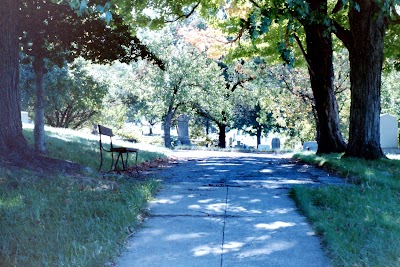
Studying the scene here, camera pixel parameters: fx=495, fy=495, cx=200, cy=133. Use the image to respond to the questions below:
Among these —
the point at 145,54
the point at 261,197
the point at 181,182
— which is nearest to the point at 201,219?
the point at 261,197

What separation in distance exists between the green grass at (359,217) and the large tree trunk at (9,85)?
5.73 meters

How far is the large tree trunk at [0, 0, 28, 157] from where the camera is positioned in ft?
33.0

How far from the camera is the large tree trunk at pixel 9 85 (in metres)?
10.1

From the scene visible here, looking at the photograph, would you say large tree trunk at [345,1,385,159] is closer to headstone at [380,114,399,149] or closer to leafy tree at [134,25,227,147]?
headstone at [380,114,399,149]

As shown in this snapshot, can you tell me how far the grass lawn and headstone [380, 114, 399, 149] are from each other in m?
21.5

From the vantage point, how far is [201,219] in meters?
6.73

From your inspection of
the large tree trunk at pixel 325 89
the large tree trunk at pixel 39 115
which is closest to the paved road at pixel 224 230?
the large tree trunk at pixel 39 115

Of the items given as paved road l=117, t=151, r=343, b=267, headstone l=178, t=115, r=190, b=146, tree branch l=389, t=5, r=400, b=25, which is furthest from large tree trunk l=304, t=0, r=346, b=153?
headstone l=178, t=115, r=190, b=146

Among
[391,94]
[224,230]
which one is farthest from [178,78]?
[224,230]

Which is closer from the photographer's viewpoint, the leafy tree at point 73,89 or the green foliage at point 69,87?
the green foliage at point 69,87

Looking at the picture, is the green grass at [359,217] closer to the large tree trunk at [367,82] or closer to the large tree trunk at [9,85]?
the large tree trunk at [367,82]

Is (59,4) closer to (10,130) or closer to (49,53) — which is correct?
(49,53)

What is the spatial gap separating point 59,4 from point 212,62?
919 inches

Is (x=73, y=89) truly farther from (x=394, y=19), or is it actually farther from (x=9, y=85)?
(x=9, y=85)
